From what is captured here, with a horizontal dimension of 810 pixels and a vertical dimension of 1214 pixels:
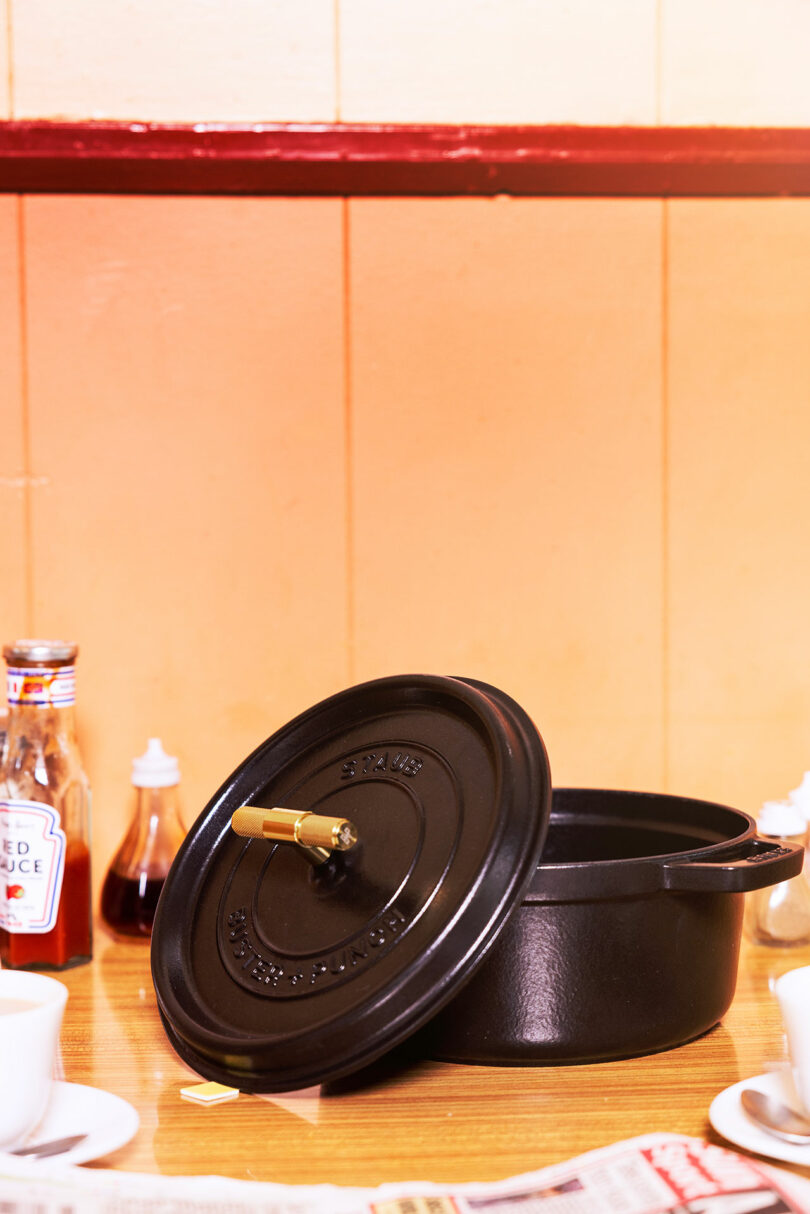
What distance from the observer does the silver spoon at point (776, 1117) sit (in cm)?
65

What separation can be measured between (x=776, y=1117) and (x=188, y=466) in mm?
926

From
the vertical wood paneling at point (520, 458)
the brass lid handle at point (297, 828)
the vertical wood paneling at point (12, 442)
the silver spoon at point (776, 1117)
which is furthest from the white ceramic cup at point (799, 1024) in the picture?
the vertical wood paneling at point (12, 442)

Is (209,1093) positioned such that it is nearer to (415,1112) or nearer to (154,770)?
(415,1112)

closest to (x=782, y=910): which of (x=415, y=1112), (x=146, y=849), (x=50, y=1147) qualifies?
(x=415, y=1112)

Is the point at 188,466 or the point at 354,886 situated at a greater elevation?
the point at 188,466

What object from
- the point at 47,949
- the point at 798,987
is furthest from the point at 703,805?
the point at 47,949

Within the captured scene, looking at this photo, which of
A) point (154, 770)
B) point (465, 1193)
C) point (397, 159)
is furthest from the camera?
point (397, 159)

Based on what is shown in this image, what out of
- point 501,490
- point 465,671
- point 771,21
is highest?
point 771,21

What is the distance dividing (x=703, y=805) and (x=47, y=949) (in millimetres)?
646

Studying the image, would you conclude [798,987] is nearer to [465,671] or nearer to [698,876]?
[698,876]

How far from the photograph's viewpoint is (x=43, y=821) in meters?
1.02

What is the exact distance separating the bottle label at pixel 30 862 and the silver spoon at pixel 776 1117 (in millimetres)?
646

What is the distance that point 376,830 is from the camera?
32.0 inches

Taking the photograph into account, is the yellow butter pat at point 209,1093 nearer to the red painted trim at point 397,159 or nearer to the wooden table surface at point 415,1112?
the wooden table surface at point 415,1112
